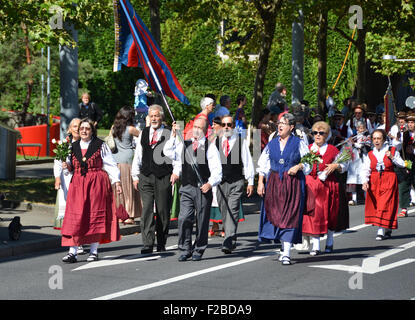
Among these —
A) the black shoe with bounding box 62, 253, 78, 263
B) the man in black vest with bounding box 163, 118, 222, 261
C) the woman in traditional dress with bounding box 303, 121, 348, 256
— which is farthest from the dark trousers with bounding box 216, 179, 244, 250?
the black shoe with bounding box 62, 253, 78, 263

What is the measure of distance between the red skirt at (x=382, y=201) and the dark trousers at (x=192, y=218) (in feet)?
10.7

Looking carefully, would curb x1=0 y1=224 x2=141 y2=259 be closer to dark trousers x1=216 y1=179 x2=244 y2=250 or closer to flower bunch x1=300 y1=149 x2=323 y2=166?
dark trousers x1=216 y1=179 x2=244 y2=250

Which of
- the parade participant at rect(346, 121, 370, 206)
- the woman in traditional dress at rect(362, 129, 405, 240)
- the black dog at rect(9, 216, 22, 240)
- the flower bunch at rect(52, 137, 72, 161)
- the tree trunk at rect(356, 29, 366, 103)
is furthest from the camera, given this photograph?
the tree trunk at rect(356, 29, 366, 103)

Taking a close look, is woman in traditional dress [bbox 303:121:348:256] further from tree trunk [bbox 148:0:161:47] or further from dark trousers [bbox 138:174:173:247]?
tree trunk [bbox 148:0:161:47]

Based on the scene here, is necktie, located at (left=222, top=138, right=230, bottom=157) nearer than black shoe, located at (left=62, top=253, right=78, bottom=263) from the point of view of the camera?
No

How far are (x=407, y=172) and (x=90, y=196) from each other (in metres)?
7.43

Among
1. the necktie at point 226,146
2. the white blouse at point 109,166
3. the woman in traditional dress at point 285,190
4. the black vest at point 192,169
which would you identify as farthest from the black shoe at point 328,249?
the white blouse at point 109,166

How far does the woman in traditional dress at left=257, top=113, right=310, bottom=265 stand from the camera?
1088 cm

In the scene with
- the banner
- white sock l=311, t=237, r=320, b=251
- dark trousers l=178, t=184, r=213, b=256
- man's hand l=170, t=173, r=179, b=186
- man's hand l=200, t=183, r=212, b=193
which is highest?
the banner

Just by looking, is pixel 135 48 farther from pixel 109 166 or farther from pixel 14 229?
pixel 14 229

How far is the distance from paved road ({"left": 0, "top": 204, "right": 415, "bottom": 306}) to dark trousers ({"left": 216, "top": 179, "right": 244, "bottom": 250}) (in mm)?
248

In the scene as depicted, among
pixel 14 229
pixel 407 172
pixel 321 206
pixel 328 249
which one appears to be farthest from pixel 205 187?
pixel 407 172

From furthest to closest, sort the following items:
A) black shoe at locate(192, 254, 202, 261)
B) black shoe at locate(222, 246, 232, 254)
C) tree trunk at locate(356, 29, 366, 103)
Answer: tree trunk at locate(356, 29, 366, 103) < black shoe at locate(222, 246, 232, 254) < black shoe at locate(192, 254, 202, 261)

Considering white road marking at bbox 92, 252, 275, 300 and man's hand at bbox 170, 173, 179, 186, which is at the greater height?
man's hand at bbox 170, 173, 179, 186
